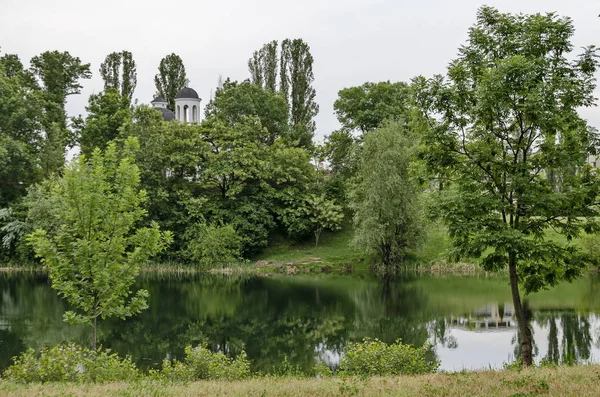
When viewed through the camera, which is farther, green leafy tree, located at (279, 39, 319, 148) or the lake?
green leafy tree, located at (279, 39, 319, 148)

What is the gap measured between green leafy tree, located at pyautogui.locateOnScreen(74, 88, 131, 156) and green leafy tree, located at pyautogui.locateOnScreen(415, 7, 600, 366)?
50878 millimetres

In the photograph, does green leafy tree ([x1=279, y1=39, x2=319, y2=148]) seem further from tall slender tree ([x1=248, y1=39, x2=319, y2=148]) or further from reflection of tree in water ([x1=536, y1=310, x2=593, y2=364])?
reflection of tree in water ([x1=536, y1=310, x2=593, y2=364])

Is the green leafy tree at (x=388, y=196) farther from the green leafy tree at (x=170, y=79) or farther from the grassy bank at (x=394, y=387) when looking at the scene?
the green leafy tree at (x=170, y=79)

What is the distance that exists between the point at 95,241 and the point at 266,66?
5642 centimetres

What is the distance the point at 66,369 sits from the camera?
13750 mm

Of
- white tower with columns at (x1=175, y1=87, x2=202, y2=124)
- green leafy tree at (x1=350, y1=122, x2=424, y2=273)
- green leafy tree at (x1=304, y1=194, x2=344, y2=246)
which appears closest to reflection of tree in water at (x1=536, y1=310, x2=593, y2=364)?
green leafy tree at (x1=350, y1=122, x2=424, y2=273)

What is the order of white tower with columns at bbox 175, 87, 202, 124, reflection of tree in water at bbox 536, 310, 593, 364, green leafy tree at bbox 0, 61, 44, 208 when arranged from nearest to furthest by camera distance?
reflection of tree in water at bbox 536, 310, 593, 364 < green leafy tree at bbox 0, 61, 44, 208 < white tower with columns at bbox 175, 87, 202, 124

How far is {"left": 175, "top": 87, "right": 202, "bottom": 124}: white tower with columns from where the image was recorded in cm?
7288

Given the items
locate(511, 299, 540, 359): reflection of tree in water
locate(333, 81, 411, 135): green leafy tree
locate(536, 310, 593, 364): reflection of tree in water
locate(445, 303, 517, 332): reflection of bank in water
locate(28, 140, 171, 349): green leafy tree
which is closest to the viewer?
locate(28, 140, 171, 349): green leafy tree

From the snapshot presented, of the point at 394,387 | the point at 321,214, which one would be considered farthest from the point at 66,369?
the point at 321,214

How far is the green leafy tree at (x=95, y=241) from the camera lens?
51.9 ft

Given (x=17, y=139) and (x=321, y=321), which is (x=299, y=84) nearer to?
(x=17, y=139)

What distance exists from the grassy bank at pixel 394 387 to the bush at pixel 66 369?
1.39 meters

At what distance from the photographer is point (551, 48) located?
44.7 ft
